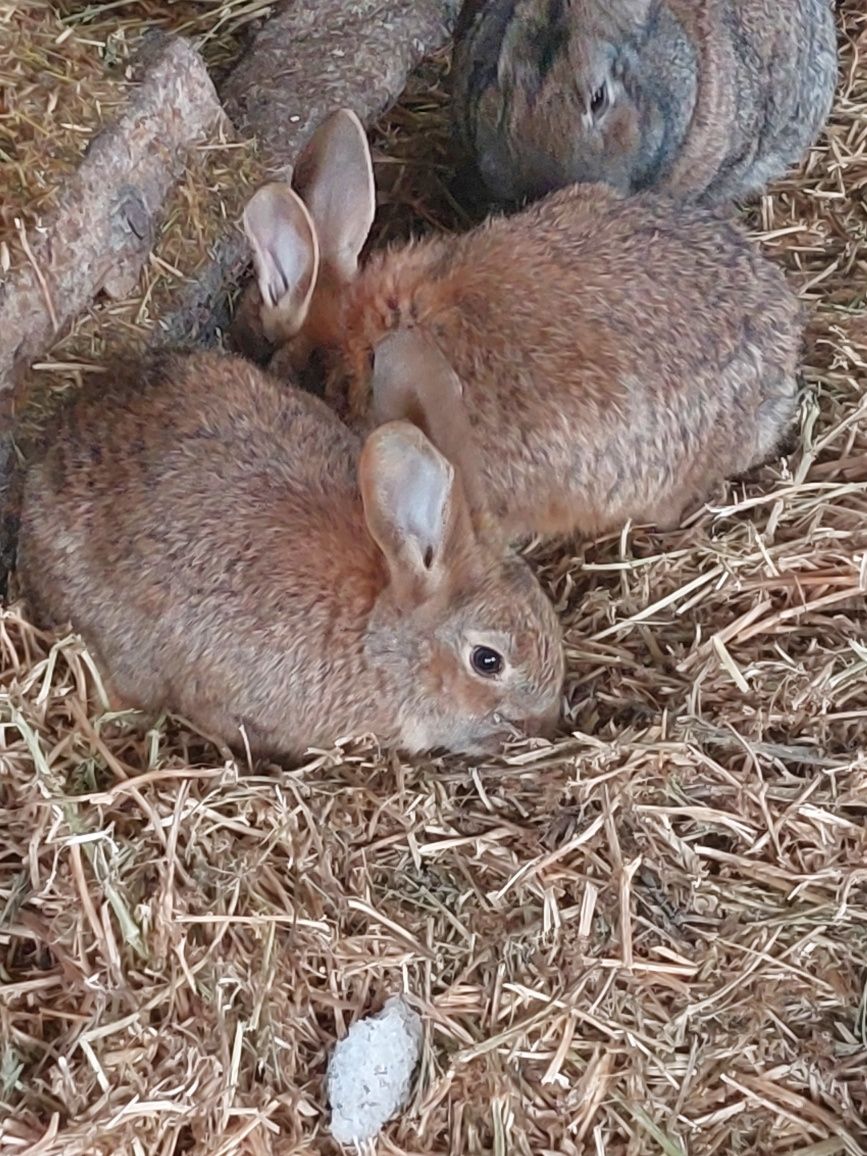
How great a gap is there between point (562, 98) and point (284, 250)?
3.51ft

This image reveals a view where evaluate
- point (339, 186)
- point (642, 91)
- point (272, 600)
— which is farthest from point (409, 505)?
point (642, 91)

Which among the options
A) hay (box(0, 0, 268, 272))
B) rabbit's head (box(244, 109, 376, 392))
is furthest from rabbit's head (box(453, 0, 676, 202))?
hay (box(0, 0, 268, 272))

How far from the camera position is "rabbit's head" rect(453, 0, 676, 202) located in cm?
383

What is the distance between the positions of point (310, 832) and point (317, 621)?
0.52 metres

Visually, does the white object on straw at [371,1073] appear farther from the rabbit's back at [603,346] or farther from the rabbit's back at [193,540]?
the rabbit's back at [603,346]

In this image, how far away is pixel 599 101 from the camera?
12.7 feet

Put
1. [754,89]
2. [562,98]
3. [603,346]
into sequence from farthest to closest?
[754,89]
[562,98]
[603,346]

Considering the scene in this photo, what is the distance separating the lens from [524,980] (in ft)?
9.06

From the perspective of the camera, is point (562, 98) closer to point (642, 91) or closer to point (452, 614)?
point (642, 91)

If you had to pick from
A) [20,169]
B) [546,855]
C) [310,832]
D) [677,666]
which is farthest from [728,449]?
[20,169]

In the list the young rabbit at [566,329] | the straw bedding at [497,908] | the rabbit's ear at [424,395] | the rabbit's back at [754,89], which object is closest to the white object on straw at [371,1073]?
the straw bedding at [497,908]

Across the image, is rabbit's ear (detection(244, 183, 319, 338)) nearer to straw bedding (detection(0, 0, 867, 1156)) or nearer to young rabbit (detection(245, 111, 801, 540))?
young rabbit (detection(245, 111, 801, 540))

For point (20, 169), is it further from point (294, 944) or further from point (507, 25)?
point (294, 944)

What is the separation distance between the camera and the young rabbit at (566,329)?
11.2 feet
